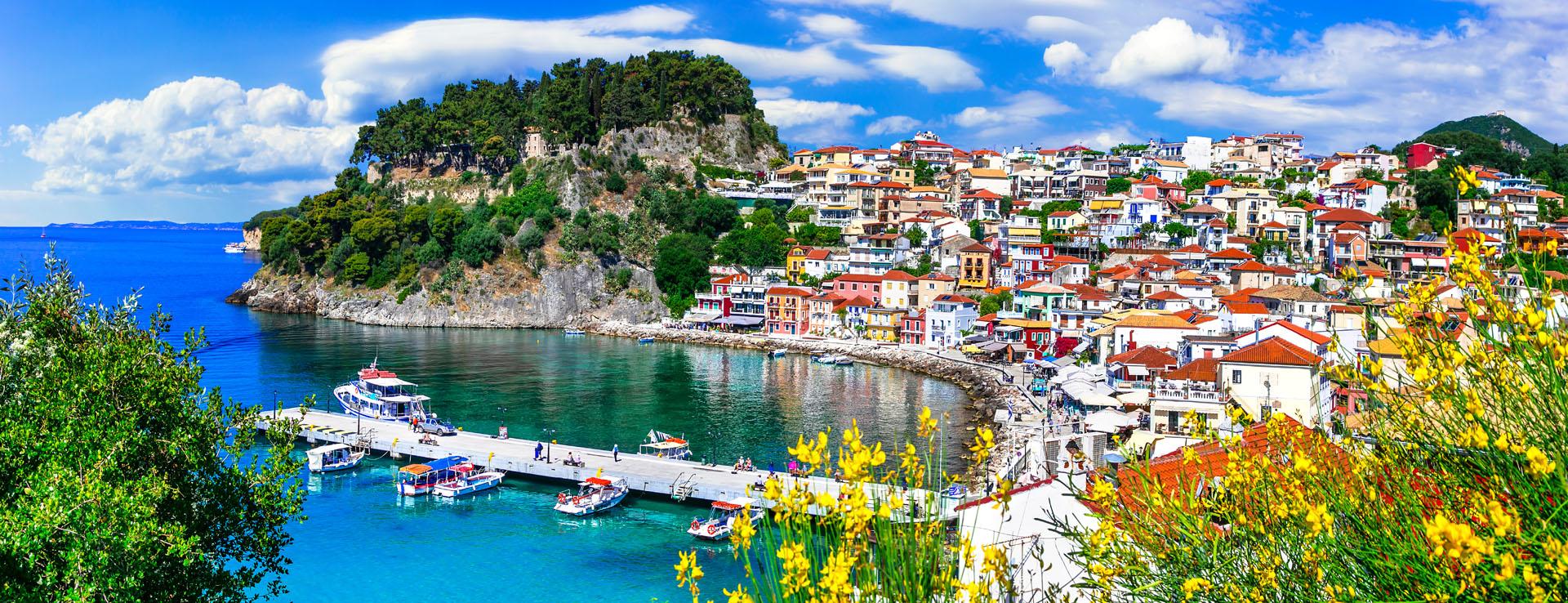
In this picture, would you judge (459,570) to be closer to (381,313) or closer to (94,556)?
(94,556)

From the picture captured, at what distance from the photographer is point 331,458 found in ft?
84.4

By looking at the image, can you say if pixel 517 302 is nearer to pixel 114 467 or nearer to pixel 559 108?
pixel 559 108

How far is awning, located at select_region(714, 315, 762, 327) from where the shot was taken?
183 ft

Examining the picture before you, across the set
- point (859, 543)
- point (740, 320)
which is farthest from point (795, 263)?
point (859, 543)

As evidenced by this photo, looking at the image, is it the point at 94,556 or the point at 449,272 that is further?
the point at 449,272

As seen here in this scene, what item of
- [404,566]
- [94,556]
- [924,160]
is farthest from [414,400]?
[924,160]

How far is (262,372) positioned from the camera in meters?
40.1

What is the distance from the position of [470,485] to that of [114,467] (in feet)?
49.4

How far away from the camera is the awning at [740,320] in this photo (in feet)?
183

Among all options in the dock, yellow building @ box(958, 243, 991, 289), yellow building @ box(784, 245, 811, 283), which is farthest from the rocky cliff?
the dock

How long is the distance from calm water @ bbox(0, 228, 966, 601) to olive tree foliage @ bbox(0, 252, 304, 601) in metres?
5.44

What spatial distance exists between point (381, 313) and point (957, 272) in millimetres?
35691

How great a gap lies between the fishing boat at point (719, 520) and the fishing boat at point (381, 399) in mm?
12782

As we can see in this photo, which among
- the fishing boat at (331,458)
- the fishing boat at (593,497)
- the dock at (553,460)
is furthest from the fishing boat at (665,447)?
the fishing boat at (331,458)
